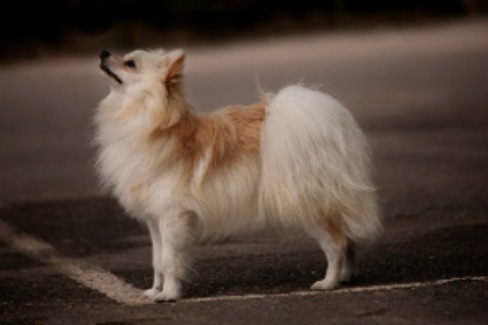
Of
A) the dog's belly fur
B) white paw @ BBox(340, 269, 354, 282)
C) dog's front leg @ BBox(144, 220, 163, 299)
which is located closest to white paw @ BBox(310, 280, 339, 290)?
white paw @ BBox(340, 269, 354, 282)

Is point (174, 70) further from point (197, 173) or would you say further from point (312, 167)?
point (312, 167)

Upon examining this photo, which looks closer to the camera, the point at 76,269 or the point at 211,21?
the point at 76,269

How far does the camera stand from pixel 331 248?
25.3 ft

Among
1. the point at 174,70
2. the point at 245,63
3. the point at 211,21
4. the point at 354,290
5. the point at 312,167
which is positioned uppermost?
the point at 211,21

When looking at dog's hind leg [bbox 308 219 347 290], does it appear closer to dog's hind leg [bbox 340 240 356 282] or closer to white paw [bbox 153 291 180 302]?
dog's hind leg [bbox 340 240 356 282]

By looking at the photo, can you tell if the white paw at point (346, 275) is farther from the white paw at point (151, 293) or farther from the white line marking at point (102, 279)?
the white paw at point (151, 293)

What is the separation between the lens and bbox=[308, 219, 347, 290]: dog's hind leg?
303 inches

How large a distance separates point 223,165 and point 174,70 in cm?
68

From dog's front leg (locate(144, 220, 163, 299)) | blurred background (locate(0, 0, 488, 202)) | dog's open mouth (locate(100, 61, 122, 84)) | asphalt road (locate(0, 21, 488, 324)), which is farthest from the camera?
blurred background (locate(0, 0, 488, 202))

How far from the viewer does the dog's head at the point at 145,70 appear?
760 centimetres

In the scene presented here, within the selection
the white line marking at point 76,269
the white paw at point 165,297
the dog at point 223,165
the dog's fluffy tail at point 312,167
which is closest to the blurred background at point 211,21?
the white line marking at point 76,269

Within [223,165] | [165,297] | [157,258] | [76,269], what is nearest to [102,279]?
[76,269]

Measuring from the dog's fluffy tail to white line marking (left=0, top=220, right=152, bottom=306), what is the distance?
3.46ft

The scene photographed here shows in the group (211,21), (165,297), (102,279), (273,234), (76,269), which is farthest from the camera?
(211,21)
